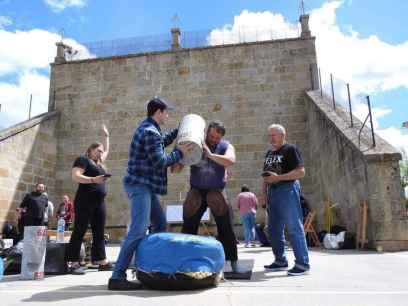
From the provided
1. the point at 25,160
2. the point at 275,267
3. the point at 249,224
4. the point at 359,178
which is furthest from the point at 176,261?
the point at 25,160

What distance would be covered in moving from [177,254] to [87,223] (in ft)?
6.20

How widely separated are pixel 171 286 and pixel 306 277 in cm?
143

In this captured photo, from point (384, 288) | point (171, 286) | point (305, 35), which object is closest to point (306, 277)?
point (384, 288)

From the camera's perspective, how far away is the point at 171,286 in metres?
3.07

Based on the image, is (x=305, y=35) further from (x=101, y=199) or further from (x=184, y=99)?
(x=101, y=199)

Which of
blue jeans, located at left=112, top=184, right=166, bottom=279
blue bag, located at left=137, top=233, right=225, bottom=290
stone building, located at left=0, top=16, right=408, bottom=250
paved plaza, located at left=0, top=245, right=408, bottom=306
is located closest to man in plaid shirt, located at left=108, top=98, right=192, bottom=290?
blue jeans, located at left=112, top=184, right=166, bottom=279

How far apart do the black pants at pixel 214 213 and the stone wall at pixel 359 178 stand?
3.81m

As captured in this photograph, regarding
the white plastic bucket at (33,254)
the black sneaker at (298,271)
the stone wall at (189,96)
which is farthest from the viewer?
the stone wall at (189,96)

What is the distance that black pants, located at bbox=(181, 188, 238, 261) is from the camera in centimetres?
375

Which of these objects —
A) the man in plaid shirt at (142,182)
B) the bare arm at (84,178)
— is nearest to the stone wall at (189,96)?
the bare arm at (84,178)

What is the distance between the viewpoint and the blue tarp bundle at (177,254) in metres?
3.04

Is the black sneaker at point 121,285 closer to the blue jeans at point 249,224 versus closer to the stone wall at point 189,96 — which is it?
the blue jeans at point 249,224

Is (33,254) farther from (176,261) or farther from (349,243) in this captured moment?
(349,243)

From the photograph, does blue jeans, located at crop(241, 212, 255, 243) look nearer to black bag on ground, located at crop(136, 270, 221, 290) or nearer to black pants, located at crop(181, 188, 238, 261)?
black pants, located at crop(181, 188, 238, 261)
